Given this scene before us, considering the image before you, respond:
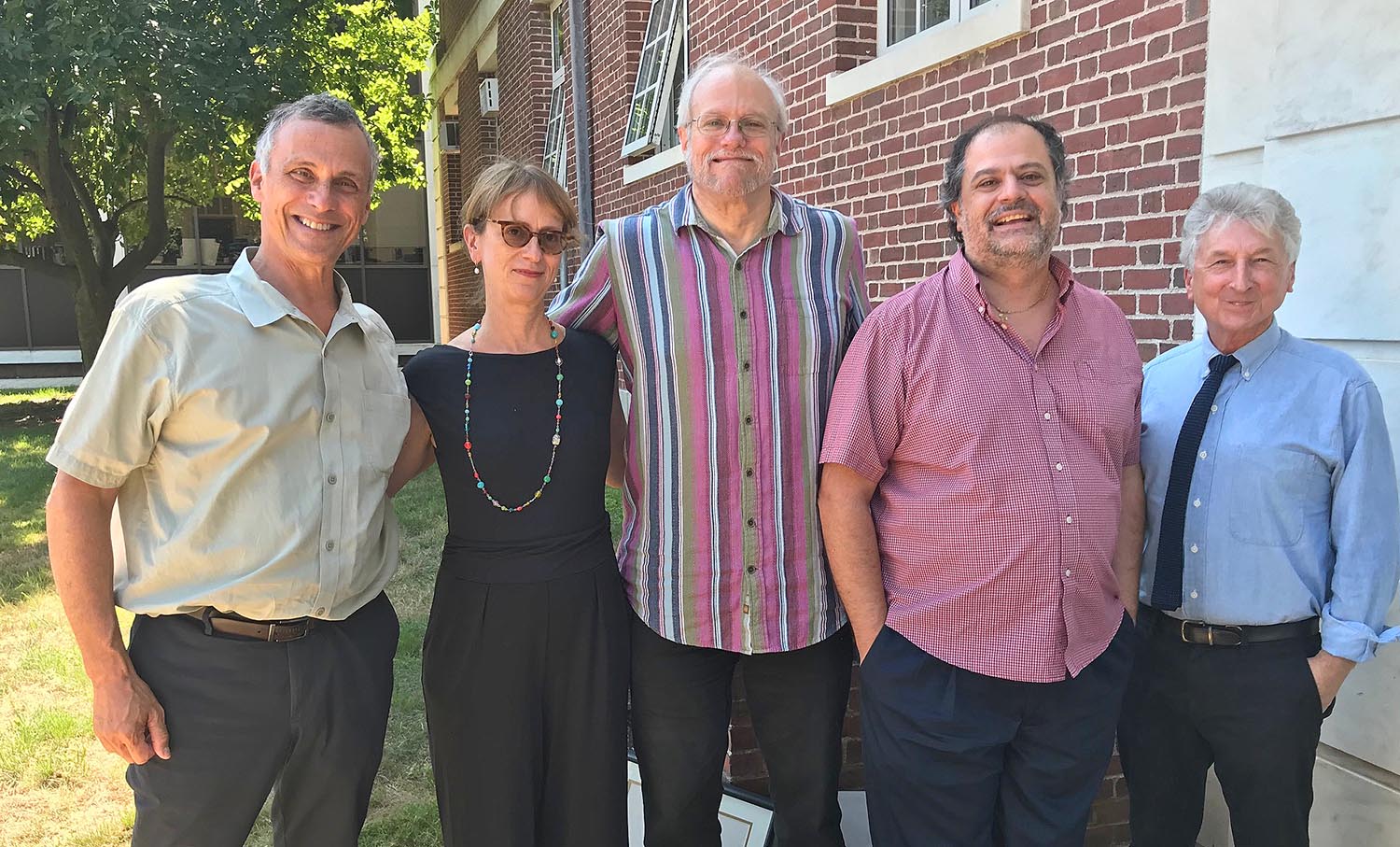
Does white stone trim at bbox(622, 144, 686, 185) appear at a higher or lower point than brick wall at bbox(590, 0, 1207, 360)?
higher

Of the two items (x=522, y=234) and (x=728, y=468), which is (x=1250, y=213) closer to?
(x=728, y=468)

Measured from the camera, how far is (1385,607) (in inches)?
83.9

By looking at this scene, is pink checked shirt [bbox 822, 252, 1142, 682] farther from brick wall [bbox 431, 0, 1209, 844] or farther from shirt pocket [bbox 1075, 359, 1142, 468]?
brick wall [bbox 431, 0, 1209, 844]

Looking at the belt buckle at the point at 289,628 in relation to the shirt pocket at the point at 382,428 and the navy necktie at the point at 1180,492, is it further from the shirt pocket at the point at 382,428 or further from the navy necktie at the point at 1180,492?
the navy necktie at the point at 1180,492

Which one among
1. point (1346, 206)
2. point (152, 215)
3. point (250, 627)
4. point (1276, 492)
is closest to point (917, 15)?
point (1346, 206)

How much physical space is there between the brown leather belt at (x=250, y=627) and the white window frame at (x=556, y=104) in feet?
31.6

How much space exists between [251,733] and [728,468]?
3.83 feet

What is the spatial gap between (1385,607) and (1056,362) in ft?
2.90

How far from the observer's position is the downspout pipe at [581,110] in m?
10.2

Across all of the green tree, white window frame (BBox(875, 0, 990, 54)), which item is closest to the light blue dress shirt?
white window frame (BBox(875, 0, 990, 54))

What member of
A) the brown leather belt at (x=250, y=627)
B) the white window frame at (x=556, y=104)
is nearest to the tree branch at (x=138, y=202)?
the white window frame at (x=556, y=104)

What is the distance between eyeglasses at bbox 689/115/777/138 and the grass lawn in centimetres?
248

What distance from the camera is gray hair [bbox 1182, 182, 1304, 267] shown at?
85.4 inches

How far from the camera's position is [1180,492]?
7.57 feet
